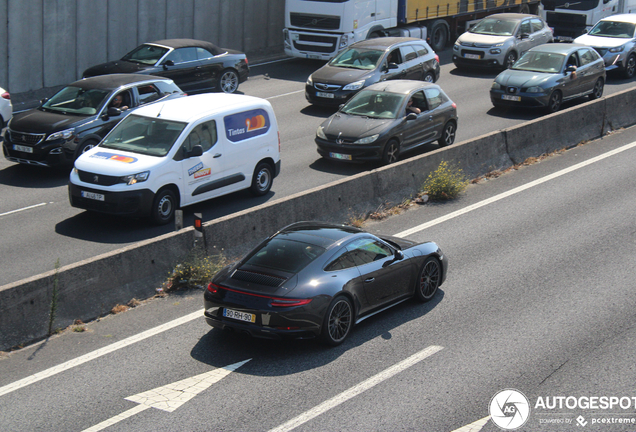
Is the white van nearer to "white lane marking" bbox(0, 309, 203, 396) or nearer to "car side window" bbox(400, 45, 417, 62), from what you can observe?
"white lane marking" bbox(0, 309, 203, 396)

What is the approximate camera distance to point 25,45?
70.6 feet

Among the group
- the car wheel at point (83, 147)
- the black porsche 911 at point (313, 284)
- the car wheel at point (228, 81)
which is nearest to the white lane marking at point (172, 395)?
the black porsche 911 at point (313, 284)

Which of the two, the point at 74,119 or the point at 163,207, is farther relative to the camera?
the point at 74,119

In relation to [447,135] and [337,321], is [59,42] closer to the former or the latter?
[447,135]

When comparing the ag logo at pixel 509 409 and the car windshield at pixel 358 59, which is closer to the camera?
the ag logo at pixel 509 409

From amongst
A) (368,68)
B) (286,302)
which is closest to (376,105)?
(368,68)

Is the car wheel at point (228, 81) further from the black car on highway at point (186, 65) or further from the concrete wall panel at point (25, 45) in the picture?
the concrete wall panel at point (25, 45)

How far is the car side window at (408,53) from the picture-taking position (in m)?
22.0

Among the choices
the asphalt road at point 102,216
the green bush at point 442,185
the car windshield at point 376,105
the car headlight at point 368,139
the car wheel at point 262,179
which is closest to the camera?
the asphalt road at point 102,216

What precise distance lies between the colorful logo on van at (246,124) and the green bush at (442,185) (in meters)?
3.30

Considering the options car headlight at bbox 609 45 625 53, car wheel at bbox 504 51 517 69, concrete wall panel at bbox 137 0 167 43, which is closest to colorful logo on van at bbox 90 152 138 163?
concrete wall panel at bbox 137 0 167 43

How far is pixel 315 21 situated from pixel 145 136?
47.0ft

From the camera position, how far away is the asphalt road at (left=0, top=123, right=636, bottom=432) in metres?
6.84

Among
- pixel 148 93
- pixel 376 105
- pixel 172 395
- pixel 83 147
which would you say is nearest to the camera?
pixel 172 395
